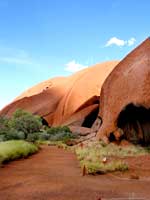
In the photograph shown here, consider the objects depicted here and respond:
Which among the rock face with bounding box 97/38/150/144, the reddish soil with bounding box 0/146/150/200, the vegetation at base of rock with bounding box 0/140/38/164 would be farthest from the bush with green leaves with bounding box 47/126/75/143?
the reddish soil with bounding box 0/146/150/200

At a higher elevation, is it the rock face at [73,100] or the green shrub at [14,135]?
the rock face at [73,100]

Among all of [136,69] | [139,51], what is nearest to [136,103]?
[136,69]

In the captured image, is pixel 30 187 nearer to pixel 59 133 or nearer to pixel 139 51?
pixel 139 51

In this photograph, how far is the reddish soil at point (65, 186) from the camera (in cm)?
950

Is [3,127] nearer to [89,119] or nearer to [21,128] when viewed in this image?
[21,128]

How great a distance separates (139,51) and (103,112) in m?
7.08

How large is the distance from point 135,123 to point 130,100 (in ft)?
6.17

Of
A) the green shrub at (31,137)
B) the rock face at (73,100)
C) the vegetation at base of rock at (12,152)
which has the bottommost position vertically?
the vegetation at base of rock at (12,152)

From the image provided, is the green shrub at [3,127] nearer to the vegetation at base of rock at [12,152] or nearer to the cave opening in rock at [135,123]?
the cave opening in rock at [135,123]

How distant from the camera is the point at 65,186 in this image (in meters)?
10.9

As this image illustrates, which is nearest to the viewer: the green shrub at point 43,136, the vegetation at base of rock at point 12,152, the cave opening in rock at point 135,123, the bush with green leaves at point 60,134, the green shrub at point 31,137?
the vegetation at base of rock at point 12,152

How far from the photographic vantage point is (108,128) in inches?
1232

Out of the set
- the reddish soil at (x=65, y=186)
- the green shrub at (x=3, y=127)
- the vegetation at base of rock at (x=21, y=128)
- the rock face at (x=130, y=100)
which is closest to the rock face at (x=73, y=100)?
the vegetation at base of rock at (x=21, y=128)

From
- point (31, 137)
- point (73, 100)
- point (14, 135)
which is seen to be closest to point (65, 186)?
point (14, 135)
